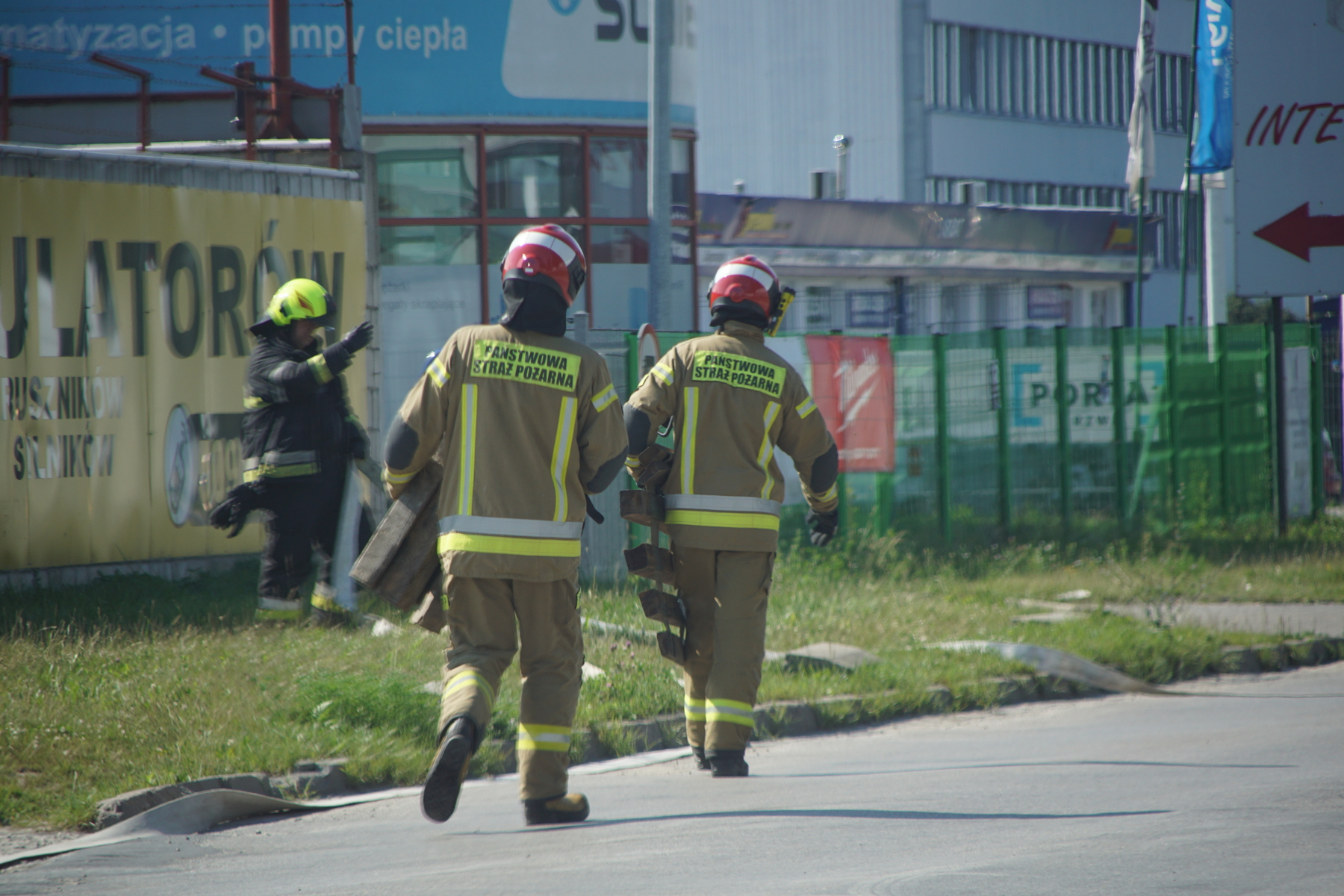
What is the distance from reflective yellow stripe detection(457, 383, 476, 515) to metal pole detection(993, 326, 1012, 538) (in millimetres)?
8697

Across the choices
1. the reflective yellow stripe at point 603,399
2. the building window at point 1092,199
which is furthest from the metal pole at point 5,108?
the building window at point 1092,199

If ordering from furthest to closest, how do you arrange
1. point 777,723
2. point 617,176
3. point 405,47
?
point 617,176, point 405,47, point 777,723

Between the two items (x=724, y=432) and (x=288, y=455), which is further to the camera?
(x=288, y=455)

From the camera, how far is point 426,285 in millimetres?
17844

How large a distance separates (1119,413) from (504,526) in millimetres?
9957

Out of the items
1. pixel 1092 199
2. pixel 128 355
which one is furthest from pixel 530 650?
pixel 1092 199

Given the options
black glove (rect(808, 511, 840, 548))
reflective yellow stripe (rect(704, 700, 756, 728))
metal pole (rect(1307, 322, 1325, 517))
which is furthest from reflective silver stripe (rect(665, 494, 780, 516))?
metal pole (rect(1307, 322, 1325, 517))

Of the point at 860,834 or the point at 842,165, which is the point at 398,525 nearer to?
the point at 860,834

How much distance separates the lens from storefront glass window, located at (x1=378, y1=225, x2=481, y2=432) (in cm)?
1769

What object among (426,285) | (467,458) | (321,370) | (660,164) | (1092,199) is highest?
(1092,199)

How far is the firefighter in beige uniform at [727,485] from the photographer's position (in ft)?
19.0

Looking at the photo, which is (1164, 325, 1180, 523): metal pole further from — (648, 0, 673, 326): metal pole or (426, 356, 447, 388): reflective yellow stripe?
(426, 356, 447, 388): reflective yellow stripe

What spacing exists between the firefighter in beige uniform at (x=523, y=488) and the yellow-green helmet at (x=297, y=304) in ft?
10.9

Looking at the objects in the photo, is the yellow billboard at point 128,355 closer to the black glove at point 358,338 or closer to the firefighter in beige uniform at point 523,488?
the black glove at point 358,338
